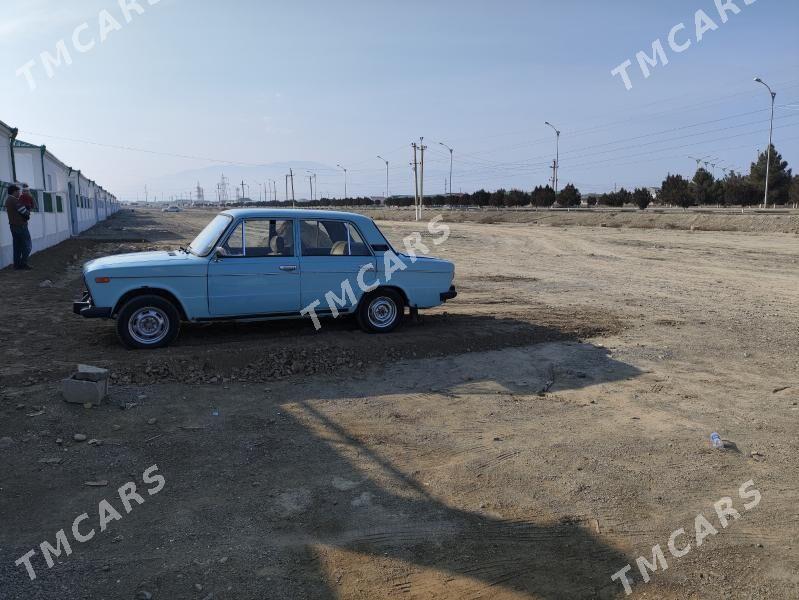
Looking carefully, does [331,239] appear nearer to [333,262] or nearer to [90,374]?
[333,262]

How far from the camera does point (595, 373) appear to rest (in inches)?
299

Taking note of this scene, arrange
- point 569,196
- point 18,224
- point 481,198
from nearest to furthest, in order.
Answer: point 18,224 → point 569,196 → point 481,198

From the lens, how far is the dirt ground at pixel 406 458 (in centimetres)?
362

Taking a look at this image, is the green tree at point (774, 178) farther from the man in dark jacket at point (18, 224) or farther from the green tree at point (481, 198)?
the man in dark jacket at point (18, 224)

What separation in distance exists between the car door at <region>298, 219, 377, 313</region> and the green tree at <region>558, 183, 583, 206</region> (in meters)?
65.5

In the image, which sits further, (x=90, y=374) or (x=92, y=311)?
(x=92, y=311)

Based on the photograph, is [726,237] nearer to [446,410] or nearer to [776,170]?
[446,410]

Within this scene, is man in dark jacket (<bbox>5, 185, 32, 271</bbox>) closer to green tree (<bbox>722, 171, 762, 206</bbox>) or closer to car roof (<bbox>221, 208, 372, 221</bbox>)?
car roof (<bbox>221, 208, 372, 221</bbox>)

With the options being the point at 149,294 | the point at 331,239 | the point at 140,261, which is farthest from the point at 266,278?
Answer: the point at 140,261

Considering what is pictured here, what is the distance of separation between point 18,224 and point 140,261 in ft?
28.7

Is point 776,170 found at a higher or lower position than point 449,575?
higher

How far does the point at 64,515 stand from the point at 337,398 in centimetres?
289

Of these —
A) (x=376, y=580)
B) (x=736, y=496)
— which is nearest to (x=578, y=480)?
(x=736, y=496)

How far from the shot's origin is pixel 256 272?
25.8 ft
